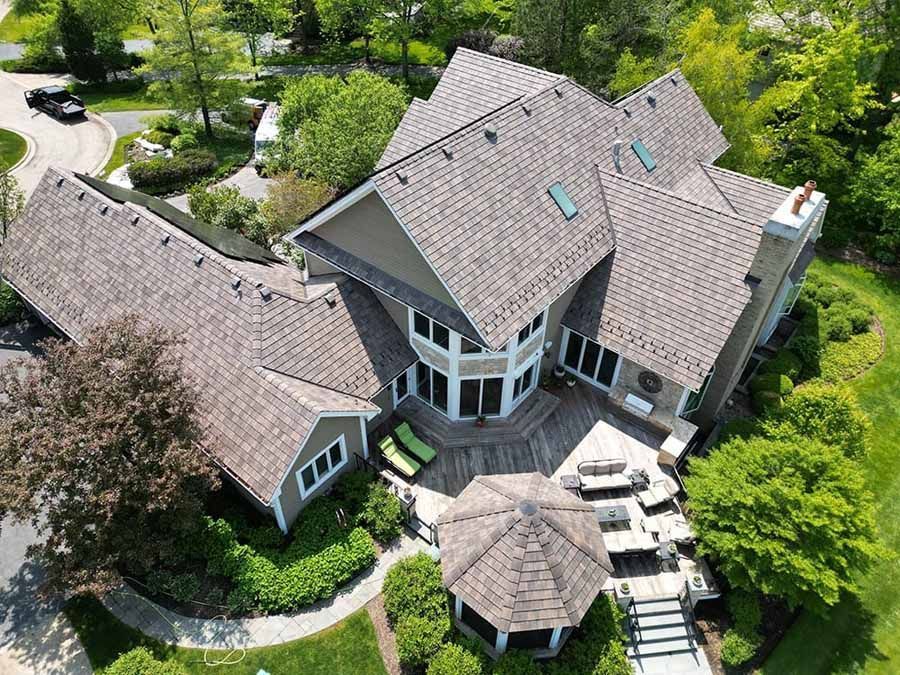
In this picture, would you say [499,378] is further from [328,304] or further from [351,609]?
[351,609]

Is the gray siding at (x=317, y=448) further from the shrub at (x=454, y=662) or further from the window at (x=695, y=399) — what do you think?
the window at (x=695, y=399)

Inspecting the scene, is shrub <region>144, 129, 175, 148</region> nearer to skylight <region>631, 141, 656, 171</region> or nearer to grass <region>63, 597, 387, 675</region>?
Result: skylight <region>631, 141, 656, 171</region>

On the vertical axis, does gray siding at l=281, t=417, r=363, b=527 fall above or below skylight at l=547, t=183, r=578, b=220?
below

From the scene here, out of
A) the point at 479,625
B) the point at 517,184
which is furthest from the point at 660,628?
the point at 517,184

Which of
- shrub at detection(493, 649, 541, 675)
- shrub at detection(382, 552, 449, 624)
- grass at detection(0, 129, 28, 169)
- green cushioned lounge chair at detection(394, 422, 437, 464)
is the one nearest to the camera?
shrub at detection(493, 649, 541, 675)

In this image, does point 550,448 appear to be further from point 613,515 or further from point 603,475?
point 613,515

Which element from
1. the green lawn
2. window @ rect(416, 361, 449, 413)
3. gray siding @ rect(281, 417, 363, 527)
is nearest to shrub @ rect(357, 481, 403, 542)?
gray siding @ rect(281, 417, 363, 527)

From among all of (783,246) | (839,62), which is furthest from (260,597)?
(839,62)
